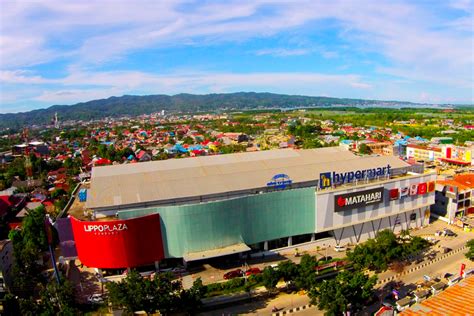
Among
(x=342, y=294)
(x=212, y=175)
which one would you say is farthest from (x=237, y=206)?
(x=342, y=294)

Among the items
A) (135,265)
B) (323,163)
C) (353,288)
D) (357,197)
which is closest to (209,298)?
(135,265)

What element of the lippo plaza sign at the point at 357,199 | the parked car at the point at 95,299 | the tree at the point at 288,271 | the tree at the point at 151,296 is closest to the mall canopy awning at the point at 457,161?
the lippo plaza sign at the point at 357,199

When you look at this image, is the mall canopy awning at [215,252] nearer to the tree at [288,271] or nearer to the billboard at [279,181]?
the tree at [288,271]

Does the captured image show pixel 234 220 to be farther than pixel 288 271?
Yes

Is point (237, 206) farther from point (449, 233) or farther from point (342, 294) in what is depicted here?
point (449, 233)

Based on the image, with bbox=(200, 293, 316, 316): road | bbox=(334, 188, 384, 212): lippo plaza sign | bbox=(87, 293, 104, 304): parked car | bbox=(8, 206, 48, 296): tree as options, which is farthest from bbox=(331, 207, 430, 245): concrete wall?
bbox=(8, 206, 48, 296): tree

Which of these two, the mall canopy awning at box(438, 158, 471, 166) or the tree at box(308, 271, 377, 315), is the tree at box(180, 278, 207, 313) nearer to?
the tree at box(308, 271, 377, 315)
